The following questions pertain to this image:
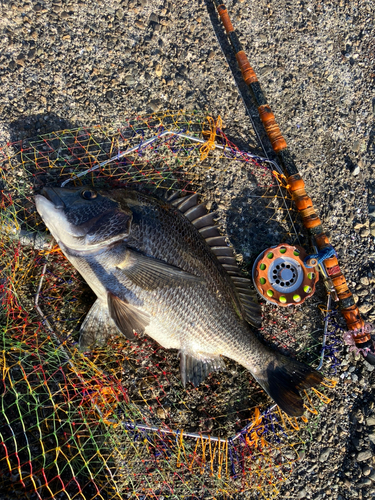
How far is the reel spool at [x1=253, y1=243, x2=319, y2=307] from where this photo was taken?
3.16m

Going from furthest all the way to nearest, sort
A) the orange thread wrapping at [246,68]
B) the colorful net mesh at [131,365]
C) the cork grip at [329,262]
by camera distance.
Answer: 1. the orange thread wrapping at [246,68]
2. the cork grip at [329,262]
3. the colorful net mesh at [131,365]

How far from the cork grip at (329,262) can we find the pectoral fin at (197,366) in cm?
129

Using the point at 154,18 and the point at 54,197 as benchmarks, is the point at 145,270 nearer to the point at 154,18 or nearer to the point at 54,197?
the point at 54,197

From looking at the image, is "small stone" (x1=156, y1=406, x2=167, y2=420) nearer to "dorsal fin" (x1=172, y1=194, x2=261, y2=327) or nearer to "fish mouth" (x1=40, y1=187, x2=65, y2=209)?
"dorsal fin" (x1=172, y1=194, x2=261, y2=327)

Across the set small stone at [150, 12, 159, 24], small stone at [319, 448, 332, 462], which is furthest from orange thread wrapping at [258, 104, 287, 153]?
small stone at [319, 448, 332, 462]

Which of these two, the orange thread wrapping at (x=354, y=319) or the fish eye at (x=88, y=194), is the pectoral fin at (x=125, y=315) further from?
the orange thread wrapping at (x=354, y=319)

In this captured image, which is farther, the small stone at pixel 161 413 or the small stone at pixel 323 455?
the small stone at pixel 323 455

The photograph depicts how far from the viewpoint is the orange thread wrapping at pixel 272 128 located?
3.27 metres

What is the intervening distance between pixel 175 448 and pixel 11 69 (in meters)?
3.79

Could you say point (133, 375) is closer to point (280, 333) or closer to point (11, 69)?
point (280, 333)

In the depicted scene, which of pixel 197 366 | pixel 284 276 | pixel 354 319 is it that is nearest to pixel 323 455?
pixel 354 319

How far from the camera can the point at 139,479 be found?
2947 mm

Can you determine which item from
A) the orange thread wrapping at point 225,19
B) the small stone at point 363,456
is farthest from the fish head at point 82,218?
the small stone at point 363,456

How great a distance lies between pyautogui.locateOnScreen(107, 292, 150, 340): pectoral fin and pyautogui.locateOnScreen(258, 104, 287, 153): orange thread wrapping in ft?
6.69
